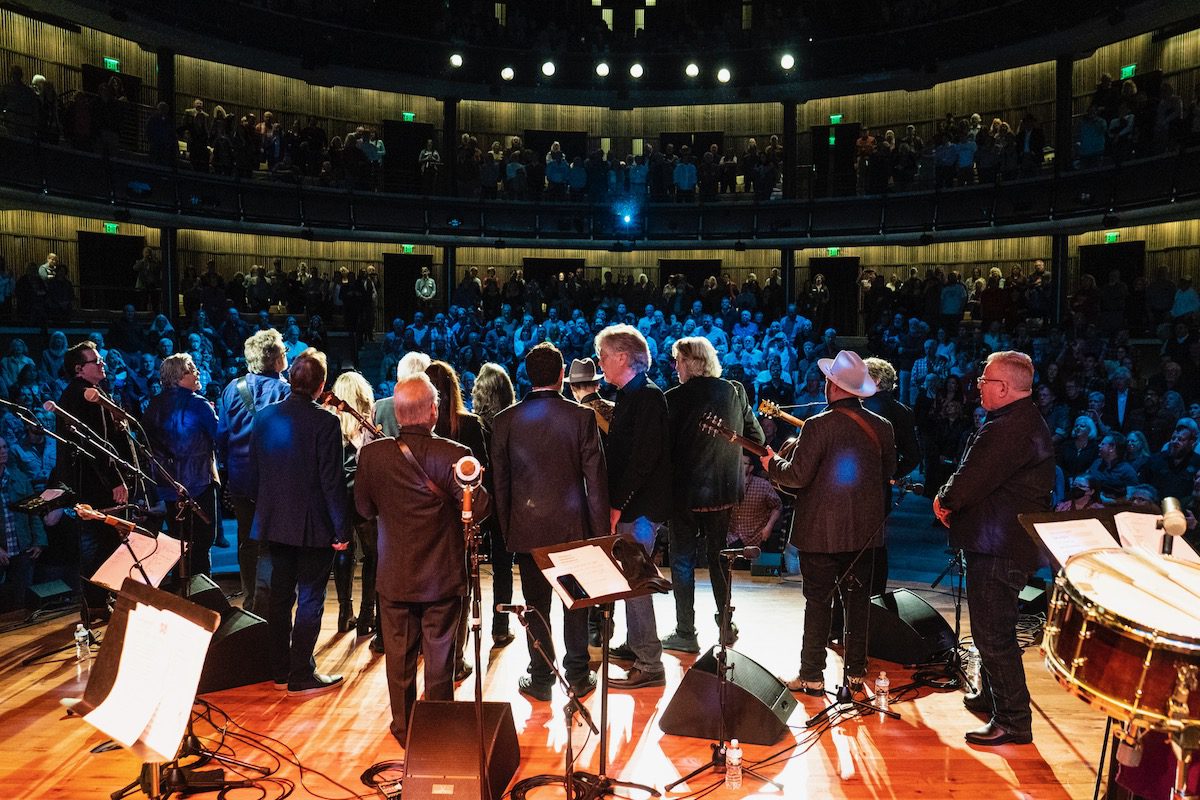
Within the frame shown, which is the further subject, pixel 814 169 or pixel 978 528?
pixel 814 169

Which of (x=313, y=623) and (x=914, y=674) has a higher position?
(x=313, y=623)

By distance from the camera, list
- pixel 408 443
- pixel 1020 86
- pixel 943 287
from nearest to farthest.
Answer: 1. pixel 408 443
2. pixel 943 287
3. pixel 1020 86

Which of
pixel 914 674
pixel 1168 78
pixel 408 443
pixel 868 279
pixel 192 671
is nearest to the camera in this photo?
pixel 192 671

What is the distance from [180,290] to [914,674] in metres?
16.2

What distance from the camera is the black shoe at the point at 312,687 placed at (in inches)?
187

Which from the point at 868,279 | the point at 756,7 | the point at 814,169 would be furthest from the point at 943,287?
the point at 756,7

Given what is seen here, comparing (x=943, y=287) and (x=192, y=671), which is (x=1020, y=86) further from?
(x=192, y=671)

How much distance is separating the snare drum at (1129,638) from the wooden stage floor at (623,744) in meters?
1.40

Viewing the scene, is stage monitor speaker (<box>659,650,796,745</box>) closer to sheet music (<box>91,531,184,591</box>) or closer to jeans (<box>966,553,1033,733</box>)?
jeans (<box>966,553,1033,733</box>)

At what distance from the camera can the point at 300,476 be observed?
454 cm

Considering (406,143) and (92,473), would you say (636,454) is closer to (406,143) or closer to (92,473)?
(92,473)

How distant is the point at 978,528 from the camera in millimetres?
4129

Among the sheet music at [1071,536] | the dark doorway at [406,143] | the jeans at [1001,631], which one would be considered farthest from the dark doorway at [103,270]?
the sheet music at [1071,536]

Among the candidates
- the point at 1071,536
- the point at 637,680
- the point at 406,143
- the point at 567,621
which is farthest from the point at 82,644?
the point at 406,143
